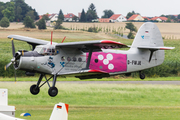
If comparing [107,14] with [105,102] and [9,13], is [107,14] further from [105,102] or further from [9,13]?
[105,102]

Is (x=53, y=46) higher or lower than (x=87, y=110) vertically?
higher

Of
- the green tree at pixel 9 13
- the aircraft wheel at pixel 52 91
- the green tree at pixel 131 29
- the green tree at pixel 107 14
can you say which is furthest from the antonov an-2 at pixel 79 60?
the green tree at pixel 107 14

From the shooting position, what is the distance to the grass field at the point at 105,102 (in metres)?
19.0

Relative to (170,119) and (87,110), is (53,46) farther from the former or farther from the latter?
(170,119)

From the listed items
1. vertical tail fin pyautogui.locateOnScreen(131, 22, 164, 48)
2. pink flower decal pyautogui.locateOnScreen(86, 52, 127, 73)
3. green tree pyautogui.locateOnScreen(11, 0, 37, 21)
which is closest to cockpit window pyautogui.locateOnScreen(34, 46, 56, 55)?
pink flower decal pyautogui.locateOnScreen(86, 52, 127, 73)

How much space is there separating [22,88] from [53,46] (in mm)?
8259

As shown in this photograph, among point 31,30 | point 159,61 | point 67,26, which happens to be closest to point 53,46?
point 159,61

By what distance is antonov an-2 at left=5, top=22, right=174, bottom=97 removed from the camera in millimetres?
19750

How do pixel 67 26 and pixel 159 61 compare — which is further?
pixel 67 26

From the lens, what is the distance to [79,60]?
69.0 ft

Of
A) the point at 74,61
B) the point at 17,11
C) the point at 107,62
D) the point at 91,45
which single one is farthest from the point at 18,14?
the point at 91,45

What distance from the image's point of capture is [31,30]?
302 ft

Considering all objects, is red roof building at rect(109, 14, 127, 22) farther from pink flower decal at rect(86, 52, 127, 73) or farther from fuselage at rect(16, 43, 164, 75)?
pink flower decal at rect(86, 52, 127, 73)

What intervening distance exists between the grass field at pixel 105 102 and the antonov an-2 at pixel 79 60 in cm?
185
